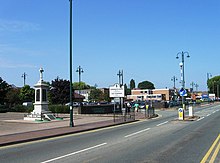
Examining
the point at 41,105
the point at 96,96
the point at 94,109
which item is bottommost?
the point at 94,109

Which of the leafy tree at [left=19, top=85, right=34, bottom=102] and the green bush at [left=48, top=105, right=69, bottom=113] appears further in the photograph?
the leafy tree at [left=19, top=85, right=34, bottom=102]

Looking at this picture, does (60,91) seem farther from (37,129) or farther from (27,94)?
(37,129)

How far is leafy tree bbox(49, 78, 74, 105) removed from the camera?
74.0 meters

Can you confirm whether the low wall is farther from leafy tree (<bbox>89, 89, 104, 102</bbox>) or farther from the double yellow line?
leafy tree (<bbox>89, 89, 104, 102</bbox>)

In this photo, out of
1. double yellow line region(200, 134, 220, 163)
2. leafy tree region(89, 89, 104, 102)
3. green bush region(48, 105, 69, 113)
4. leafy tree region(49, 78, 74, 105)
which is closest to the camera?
double yellow line region(200, 134, 220, 163)

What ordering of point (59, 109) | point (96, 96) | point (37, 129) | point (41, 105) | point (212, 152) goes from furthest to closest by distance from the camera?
point (96, 96)
point (59, 109)
point (41, 105)
point (37, 129)
point (212, 152)

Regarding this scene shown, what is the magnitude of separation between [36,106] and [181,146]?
24.3 meters

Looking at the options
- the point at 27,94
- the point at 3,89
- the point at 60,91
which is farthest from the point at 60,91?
the point at 27,94

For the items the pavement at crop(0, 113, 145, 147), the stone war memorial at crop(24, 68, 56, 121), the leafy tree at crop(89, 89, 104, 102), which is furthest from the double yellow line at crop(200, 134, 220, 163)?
the leafy tree at crop(89, 89, 104, 102)

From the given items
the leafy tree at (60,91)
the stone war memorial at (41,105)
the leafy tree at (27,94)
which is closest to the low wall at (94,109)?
the stone war memorial at (41,105)

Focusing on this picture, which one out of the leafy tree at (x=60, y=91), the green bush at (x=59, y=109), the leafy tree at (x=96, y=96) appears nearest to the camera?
the green bush at (x=59, y=109)

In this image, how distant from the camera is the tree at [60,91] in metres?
74.0

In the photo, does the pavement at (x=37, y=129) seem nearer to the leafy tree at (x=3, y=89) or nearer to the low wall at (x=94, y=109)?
the low wall at (x=94, y=109)

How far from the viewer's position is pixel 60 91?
7388 cm
